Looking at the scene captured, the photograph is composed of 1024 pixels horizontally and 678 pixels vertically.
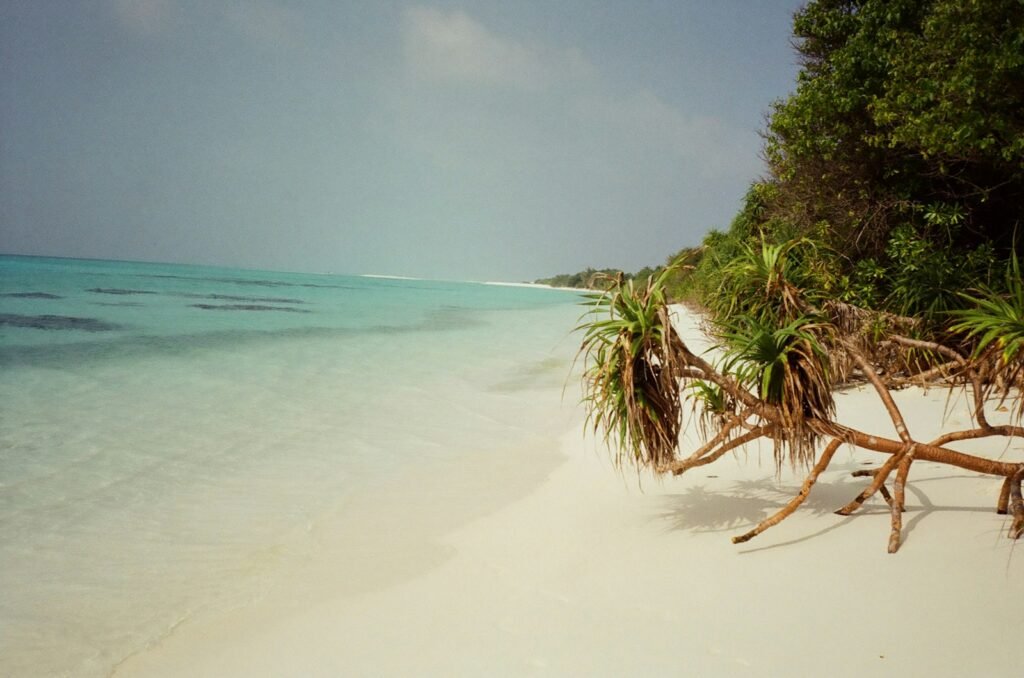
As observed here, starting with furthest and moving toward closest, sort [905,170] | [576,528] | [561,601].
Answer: [905,170], [576,528], [561,601]

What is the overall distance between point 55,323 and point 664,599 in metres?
21.2

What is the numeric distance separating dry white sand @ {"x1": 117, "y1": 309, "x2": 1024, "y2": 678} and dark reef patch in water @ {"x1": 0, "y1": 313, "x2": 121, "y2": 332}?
1730 cm

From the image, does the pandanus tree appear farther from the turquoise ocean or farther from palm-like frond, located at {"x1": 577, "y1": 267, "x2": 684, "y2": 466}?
the turquoise ocean

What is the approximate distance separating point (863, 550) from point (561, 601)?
5.51 ft

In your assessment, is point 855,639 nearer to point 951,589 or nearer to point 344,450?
point 951,589

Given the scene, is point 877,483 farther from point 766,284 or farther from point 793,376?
point 766,284

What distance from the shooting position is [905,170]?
9.53 meters

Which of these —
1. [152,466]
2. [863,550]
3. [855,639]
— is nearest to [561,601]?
[855,639]

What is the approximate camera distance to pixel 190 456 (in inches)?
250

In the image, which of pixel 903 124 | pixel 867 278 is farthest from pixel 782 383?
pixel 867 278

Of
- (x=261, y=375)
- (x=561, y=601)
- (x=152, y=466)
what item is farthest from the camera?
(x=261, y=375)

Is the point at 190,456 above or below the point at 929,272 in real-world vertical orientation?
below

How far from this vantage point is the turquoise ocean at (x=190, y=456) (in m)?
3.50

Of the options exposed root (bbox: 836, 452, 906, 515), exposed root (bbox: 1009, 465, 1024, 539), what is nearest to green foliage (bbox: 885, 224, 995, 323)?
exposed root (bbox: 1009, 465, 1024, 539)
